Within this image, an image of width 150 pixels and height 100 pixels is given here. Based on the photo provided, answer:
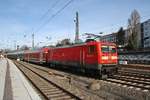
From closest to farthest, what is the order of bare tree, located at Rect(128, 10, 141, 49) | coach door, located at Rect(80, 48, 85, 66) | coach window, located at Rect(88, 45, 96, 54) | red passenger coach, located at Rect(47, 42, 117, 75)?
1. red passenger coach, located at Rect(47, 42, 117, 75)
2. coach window, located at Rect(88, 45, 96, 54)
3. coach door, located at Rect(80, 48, 85, 66)
4. bare tree, located at Rect(128, 10, 141, 49)

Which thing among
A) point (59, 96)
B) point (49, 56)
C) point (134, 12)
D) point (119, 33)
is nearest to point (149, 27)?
point (119, 33)

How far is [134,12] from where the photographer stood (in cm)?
6988

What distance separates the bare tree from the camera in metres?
62.1

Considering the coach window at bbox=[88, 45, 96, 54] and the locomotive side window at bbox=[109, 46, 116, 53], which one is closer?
the coach window at bbox=[88, 45, 96, 54]

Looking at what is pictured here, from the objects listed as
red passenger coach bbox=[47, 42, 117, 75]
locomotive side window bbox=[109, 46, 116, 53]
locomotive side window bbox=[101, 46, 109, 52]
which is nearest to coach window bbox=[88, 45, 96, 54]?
red passenger coach bbox=[47, 42, 117, 75]

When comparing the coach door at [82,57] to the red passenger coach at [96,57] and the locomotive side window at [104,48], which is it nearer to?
the red passenger coach at [96,57]

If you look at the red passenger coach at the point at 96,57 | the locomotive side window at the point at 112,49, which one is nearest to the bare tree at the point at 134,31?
the red passenger coach at the point at 96,57

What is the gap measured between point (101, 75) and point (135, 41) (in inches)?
1735

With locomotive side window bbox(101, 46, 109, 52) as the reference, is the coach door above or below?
below

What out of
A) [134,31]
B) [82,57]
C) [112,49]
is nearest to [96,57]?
[112,49]

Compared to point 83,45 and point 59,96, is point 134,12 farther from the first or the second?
point 59,96

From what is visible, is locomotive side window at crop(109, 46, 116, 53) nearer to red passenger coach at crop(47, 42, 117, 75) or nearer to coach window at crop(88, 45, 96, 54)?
red passenger coach at crop(47, 42, 117, 75)

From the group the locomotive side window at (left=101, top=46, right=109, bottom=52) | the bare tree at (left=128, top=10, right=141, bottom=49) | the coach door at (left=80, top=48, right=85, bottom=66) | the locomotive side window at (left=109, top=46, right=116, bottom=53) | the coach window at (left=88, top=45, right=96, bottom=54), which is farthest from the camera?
the bare tree at (left=128, top=10, right=141, bottom=49)

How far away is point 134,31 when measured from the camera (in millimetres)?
63062
